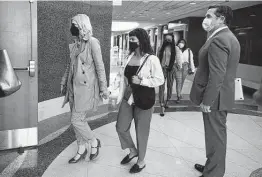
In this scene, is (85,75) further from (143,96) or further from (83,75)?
(143,96)

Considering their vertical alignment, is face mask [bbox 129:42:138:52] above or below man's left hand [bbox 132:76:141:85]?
above

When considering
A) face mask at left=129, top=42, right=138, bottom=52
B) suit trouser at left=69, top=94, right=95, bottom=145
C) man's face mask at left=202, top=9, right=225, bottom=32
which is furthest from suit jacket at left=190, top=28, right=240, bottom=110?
suit trouser at left=69, top=94, right=95, bottom=145

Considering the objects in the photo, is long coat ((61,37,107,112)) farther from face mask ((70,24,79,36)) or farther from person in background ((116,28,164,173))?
person in background ((116,28,164,173))

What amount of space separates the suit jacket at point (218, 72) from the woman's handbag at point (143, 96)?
1.51 feet

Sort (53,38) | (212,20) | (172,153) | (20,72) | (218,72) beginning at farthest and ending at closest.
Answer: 1. (53,38)
2. (172,153)
3. (20,72)
4. (212,20)
5. (218,72)

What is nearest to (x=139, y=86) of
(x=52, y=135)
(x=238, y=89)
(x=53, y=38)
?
(x=238, y=89)

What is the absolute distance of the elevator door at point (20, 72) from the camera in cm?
328

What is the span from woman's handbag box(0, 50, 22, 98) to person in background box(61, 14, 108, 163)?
99 cm

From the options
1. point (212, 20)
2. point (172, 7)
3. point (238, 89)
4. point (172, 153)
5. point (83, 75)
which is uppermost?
point (172, 7)

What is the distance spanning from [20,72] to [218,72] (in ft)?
7.88

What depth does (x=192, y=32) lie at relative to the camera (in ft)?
54.3

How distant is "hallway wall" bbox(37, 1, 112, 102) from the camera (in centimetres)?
438

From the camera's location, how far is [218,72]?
248cm

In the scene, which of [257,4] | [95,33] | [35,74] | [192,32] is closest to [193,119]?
[95,33]
